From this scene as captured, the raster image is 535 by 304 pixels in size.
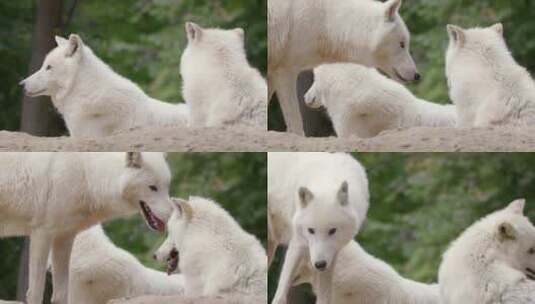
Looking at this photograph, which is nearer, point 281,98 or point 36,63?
point 281,98

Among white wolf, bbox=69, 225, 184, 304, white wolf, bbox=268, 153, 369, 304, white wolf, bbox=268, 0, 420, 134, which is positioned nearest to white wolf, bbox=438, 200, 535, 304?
white wolf, bbox=268, 153, 369, 304

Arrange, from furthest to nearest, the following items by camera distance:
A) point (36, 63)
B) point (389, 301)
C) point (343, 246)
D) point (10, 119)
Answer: point (10, 119)
point (36, 63)
point (389, 301)
point (343, 246)

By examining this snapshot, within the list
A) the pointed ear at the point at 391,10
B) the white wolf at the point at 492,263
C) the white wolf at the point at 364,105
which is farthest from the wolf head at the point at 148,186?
the pointed ear at the point at 391,10

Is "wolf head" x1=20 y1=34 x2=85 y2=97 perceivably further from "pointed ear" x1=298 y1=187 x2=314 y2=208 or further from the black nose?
the black nose

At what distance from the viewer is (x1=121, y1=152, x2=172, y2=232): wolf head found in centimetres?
1461

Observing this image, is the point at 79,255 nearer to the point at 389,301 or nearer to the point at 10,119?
the point at 389,301

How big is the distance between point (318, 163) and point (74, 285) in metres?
2.48

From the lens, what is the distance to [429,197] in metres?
22.7

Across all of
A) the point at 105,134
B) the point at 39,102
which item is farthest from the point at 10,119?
the point at 105,134

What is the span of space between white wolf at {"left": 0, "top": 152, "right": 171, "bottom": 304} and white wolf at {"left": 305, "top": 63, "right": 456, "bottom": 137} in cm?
275

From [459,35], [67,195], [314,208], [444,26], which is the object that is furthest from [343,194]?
[444,26]

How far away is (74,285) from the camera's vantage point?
15602 mm

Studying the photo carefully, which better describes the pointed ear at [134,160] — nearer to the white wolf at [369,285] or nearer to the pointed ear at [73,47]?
the pointed ear at [73,47]

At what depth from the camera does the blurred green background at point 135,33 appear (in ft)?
61.9
